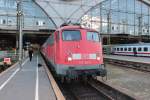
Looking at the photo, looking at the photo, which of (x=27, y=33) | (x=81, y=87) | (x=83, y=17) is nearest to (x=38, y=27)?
(x=27, y=33)

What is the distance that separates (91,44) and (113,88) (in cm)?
262

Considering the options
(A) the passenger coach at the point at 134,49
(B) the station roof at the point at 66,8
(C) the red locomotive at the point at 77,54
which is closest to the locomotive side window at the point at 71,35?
(C) the red locomotive at the point at 77,54

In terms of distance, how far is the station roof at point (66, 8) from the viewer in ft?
237

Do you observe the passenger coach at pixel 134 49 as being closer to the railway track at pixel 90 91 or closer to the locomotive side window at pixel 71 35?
the railway track at pixel 90 91

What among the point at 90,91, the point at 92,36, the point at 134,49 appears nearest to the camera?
the point at 90,91

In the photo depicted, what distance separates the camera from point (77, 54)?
13648mm

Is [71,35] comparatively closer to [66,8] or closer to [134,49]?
[134,49]

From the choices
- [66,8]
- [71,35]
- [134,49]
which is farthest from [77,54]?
Result: [66,8]

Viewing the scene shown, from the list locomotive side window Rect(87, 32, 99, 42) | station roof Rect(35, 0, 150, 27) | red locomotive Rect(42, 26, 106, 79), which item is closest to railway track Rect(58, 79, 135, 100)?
red locomotive Rect(42, 26, 106, 79)

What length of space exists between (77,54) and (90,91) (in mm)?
1899

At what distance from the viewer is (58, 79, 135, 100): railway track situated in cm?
1171

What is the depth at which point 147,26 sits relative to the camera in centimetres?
8100

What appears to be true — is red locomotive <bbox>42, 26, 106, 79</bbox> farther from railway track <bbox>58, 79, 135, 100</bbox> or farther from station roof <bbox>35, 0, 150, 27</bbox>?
station roof <bbox>35, 0, 150, 27</bbox>

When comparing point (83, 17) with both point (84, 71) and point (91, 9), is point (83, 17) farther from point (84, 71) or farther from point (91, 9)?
point (84, 71)
